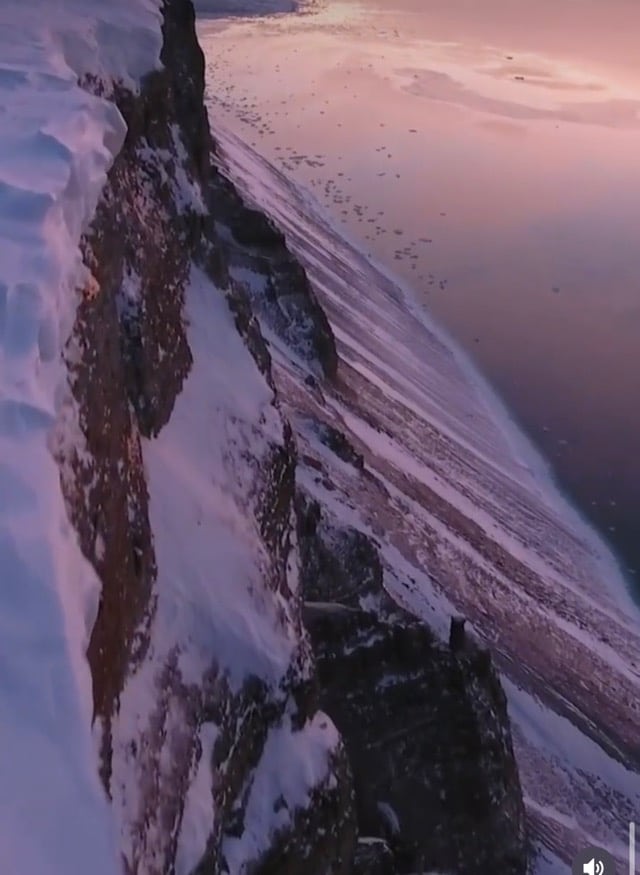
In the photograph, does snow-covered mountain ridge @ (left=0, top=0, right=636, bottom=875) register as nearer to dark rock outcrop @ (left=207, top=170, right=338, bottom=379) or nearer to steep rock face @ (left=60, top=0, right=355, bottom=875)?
steep rock face @ (left=60, top=0, right=355, bottom=875)

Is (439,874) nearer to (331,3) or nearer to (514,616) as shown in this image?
(514,616)

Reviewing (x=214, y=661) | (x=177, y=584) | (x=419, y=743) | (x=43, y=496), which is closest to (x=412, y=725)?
(x=419, y=743)

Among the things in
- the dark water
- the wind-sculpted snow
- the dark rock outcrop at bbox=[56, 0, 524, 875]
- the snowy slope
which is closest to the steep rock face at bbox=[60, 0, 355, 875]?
the dark rock outcrop at bbox=[56, 0, 524, 875]

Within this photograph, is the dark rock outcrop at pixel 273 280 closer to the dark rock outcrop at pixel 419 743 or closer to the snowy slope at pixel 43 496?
the dark rock outcrop at pixel 419 743

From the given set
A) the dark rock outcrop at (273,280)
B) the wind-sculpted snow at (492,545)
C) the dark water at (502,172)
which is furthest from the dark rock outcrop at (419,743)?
the dark water at (502,172)

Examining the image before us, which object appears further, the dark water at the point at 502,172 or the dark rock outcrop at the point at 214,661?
the dark water at the point at 502,172

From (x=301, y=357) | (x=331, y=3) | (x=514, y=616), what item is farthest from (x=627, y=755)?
(x=331, y=3)
